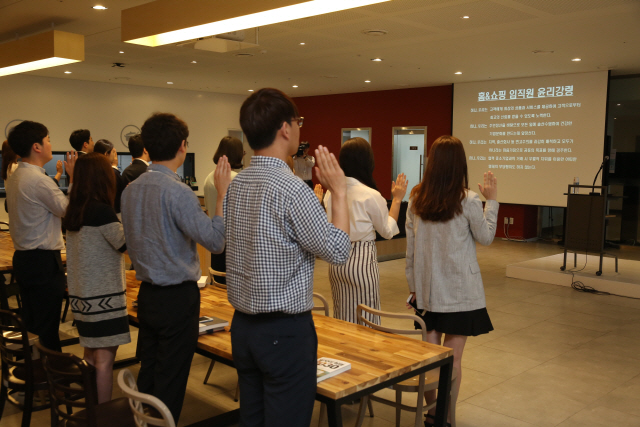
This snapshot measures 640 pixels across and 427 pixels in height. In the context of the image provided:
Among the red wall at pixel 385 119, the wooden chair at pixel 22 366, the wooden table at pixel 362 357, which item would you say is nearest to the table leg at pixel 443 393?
the wooden table at pixel 362 357

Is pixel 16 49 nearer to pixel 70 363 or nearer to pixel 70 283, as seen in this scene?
pixel 70 283

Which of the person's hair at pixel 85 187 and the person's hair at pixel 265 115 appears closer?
the person's hair at pixel 265 115

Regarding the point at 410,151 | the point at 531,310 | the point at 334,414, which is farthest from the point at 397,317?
the point at 410,151

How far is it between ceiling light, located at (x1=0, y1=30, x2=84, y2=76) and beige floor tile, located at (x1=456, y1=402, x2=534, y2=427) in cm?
493

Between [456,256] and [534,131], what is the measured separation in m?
8.75

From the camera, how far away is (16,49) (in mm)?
5859

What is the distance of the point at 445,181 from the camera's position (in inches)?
111

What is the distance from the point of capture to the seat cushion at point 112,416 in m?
2.18

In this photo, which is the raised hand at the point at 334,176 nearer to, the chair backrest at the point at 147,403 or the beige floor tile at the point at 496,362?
the chair backrest at the point at 147,403

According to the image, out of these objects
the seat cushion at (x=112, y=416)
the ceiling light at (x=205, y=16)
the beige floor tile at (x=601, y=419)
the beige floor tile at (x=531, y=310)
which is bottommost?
the beige floor tile at (x=601, y=419)

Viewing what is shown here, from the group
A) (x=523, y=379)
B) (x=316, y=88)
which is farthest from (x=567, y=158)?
(x=523, y=379)

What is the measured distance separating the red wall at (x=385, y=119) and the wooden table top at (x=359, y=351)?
9567mm

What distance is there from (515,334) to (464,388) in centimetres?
153

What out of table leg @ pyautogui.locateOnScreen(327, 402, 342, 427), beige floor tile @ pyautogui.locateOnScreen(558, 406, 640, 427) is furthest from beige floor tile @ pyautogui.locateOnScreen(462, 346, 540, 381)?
table leg @ pyautogui.locateOnScreen(327, 402, 342, 427)
